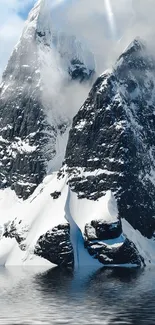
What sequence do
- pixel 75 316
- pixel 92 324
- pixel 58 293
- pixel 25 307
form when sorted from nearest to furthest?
pixel 92 324, pixel 75 316, pixel 25 307, pixel 58 293

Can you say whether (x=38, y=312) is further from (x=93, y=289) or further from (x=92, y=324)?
(x=93, y=289)

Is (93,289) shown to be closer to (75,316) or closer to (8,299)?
(8,299)

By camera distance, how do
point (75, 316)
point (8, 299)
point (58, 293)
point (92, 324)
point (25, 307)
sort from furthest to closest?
1. point (58, 293)
2. point (8, 299)
3. point (25, 307)
4. point (75, 316)
5. point (92, 324)

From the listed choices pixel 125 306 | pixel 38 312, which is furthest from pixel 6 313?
pixel 125 306

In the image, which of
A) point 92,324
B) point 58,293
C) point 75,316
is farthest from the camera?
point 58,293

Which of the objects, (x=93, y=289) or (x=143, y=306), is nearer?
(x=143, y=306)

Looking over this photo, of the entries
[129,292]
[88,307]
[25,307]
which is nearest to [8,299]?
[25,307]
